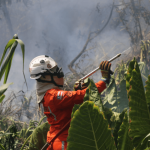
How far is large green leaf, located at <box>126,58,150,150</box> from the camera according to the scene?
23 centimetres

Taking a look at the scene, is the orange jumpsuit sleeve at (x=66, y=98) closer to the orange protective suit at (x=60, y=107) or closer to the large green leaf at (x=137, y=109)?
the orange protective suit at (x=60, y=107)

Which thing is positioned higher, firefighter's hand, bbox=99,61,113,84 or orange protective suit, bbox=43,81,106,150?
firefighter's hand, bbox=99,61,113,84

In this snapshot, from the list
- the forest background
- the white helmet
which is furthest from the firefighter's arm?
the forest background

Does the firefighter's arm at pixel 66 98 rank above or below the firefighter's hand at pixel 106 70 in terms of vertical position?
below

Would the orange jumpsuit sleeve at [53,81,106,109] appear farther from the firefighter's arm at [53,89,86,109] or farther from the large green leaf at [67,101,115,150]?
the large green leaf at [67,101,115,150]

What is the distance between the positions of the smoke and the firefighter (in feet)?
16.3

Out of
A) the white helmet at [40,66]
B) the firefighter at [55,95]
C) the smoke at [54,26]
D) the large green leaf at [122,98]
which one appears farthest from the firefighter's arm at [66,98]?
the smoke at [54,26]

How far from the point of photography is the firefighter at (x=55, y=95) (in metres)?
0.84

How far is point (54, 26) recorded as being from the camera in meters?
6.68

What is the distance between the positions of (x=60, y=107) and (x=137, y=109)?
0.67 m

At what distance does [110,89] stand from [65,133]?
0.43 metres

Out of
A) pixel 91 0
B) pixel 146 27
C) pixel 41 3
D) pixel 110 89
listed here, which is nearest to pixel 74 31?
pixel 91 0

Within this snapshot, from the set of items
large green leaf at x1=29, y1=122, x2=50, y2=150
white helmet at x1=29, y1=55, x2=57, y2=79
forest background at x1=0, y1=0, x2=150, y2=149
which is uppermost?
forest background at x1=0, y1=0, x2=150, y2=149

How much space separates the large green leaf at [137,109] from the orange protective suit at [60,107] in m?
0.59
